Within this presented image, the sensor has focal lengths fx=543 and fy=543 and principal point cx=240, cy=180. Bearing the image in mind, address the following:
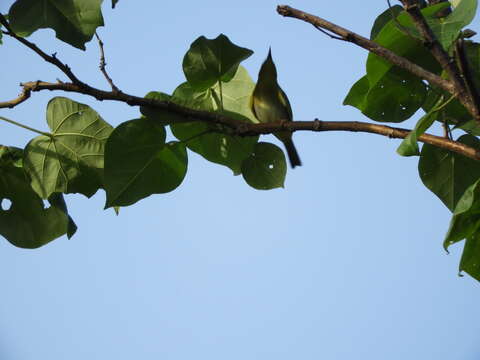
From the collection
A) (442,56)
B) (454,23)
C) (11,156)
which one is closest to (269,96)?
(11,156)

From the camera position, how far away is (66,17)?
149 cm

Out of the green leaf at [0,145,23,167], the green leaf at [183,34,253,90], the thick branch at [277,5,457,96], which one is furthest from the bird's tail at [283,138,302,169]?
the thick branch at [277,5,457,96]

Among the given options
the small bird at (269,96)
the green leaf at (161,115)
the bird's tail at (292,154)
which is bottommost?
the green leaf at (161,115)

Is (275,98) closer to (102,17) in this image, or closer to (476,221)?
(102,17)

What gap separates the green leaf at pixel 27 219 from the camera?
1.71 metres

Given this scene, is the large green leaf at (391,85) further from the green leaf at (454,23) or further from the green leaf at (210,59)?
the green leaf at (210,59)

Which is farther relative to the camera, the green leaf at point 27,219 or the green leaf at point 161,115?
the green leaf at point 27,219

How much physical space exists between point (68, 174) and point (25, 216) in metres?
0.21

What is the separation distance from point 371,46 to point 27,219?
1.19m

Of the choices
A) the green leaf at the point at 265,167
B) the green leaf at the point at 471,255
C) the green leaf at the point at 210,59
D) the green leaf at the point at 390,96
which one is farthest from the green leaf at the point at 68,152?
the green leaf at the point at 471,255

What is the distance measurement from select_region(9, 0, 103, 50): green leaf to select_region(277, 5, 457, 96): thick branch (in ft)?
1.87

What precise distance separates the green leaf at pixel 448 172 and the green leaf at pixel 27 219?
107cm

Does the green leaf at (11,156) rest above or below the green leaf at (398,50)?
below

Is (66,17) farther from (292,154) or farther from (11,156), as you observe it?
(292,154)
